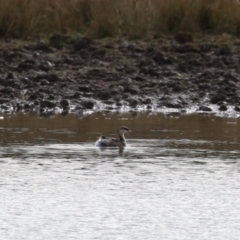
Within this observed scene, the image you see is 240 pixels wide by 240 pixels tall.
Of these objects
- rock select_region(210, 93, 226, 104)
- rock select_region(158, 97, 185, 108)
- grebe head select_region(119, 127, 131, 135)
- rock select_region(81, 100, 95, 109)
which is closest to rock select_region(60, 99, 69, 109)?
rock select_region(81, 100, 95, 109)

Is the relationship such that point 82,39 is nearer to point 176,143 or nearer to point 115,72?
point 115,72

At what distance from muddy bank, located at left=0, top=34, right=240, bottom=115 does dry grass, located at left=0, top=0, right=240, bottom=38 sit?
2.19 feet

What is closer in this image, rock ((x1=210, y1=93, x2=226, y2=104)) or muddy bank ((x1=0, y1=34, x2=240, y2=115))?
muddy bank ((x1=0, y1=34, x2=240, y2=115))

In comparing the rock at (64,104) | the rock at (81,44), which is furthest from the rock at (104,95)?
the rock at (81,44)

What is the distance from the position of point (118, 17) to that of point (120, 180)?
10.7 m

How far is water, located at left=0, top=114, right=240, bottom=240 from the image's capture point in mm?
9102

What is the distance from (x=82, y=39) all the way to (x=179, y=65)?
1978 millimetres

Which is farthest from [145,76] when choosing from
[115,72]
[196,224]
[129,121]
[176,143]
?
[196,224]

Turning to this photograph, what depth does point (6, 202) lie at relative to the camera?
990cm

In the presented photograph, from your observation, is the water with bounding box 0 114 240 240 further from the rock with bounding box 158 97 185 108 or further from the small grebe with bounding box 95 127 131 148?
the rock with bounding box 158 97 185 108

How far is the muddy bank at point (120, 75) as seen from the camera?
17047 millimetres

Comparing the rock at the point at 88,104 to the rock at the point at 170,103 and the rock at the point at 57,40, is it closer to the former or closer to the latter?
the rock at the point at 170,103

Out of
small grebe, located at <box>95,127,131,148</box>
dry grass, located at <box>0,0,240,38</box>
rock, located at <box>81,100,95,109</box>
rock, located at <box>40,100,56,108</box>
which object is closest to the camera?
small grebe, located at <box>95,127,131,148</box>

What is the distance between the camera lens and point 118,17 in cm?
2142
